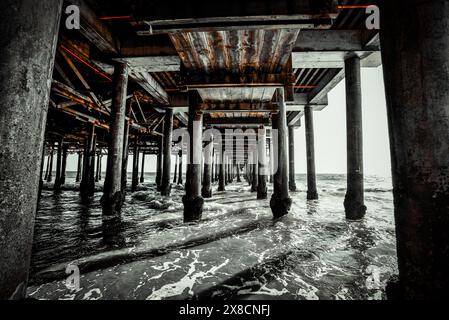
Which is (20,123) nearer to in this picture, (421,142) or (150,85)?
(421,142)

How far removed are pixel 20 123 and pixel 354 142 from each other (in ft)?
21.6

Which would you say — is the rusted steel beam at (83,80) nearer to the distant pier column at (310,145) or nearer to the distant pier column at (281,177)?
the distant pier column at (281,177)

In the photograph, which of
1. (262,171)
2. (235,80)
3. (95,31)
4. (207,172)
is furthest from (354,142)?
(95,31)

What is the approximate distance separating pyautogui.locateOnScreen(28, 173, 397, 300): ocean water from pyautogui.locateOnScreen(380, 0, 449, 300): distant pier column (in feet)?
3.46

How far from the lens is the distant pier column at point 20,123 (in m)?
1.33

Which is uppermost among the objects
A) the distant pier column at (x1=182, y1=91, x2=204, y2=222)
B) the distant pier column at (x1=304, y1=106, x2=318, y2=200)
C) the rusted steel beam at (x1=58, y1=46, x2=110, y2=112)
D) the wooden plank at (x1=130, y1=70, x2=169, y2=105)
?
the wooden plank at (x1=130, y1=70, x2=169, y2=105)

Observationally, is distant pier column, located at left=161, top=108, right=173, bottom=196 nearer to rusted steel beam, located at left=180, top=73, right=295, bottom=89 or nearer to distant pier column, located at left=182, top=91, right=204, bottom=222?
distant pier column, located at left=182, top=91, right=204, bottom=222

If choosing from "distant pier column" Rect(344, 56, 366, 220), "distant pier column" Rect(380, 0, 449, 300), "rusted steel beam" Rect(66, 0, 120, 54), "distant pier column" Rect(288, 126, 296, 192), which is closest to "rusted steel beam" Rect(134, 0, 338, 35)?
"distant pier column" Rect(380, 0, 449, 300)

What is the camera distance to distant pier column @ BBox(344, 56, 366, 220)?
19.0 ft

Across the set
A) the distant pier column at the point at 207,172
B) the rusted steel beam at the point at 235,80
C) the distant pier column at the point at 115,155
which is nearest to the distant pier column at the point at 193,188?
the rusted steel beam at the point at 235,80

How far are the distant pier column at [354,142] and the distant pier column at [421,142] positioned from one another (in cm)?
466

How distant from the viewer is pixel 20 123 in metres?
1.39
